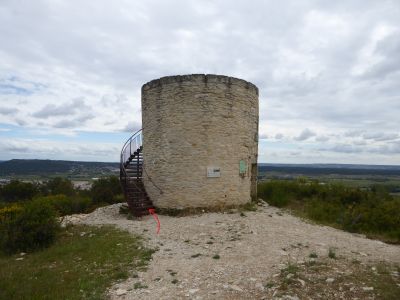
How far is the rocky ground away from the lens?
552cm

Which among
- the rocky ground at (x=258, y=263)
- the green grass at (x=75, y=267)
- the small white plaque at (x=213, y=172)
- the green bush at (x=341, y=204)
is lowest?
the green grass at (x=75, y=267)

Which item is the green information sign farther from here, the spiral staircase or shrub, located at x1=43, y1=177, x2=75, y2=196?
shrub, located at x1=43, y1=177, x2=75, y2=196

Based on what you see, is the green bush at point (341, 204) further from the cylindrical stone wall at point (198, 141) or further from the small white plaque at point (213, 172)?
the small white plaque at point (213, 172)

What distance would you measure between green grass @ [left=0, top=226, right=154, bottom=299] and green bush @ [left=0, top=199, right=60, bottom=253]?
1.27ft

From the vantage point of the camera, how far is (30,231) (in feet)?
31.2

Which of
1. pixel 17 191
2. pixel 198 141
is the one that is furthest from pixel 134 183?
pixel 17 191

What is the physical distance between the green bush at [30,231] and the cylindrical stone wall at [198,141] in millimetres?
4321

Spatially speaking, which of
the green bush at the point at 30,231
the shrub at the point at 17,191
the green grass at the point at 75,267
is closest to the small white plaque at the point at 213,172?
the green grass at the point at 75,267

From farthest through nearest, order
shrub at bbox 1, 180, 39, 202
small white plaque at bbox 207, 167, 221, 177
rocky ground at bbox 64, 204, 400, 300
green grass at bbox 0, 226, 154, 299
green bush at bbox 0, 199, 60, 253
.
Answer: shrub at bbox 1, 180, 39, 202 → small white plaque at bbox 207, 167, 221, 177 → green bush at bbox 0, 199, 60, 253 → green grass at bbox 0, 226, 154, 299 → rocky ground at bbox 64, 204, 400, 300

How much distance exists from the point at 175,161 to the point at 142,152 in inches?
97.6

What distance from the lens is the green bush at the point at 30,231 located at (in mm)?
9367

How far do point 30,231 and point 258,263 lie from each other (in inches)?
252

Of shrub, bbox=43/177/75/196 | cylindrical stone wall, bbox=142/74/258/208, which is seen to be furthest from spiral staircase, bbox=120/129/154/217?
shrub, bbox=43/177/75/196

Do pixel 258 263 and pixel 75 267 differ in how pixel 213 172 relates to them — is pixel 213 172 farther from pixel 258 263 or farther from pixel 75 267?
pixel 75 267
